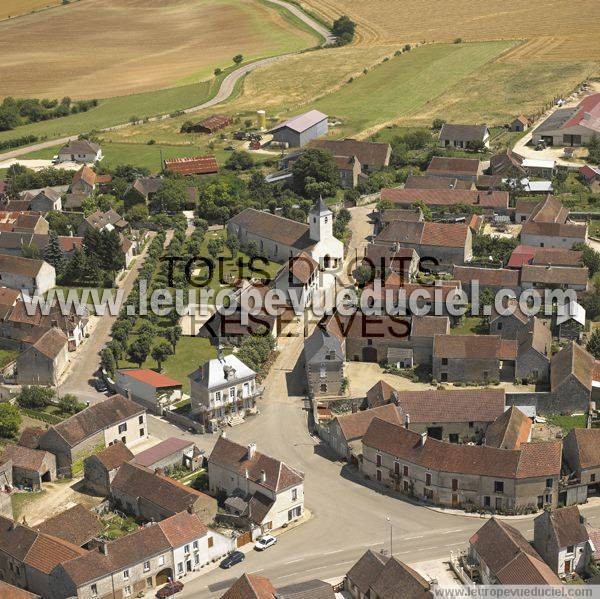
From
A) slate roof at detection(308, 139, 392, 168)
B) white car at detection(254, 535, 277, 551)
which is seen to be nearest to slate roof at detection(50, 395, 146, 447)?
white car at detection(254, 535, 277, 551)

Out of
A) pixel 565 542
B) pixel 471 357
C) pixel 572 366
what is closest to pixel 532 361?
pixel 572 366

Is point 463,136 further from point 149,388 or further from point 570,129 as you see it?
point 149,388

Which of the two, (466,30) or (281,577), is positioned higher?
(466,30)

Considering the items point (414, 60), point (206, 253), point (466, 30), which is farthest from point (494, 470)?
point (466, 30)

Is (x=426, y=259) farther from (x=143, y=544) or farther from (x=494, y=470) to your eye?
(x=143, y=544)

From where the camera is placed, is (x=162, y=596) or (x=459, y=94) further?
(x=459, y=94)

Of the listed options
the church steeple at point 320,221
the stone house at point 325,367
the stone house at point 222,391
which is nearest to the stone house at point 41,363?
the stone house at point 222,391

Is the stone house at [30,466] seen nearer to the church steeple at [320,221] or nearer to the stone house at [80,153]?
the church steeple at [320,221]

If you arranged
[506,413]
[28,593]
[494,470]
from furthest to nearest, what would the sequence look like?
[506,413]
[494,470]
[28,593]
